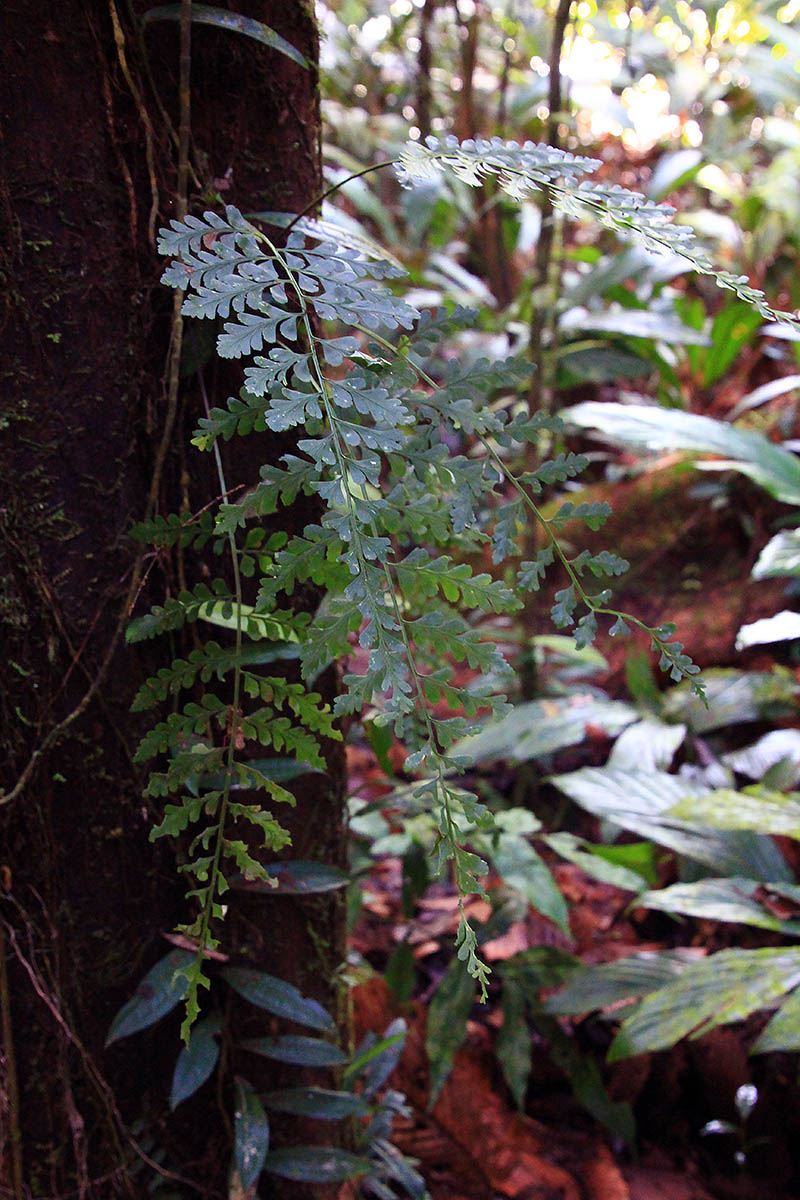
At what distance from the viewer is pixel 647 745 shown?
2.06 metres

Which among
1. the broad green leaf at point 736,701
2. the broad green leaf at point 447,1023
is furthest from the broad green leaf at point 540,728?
the broad green leaf at point 447,1023

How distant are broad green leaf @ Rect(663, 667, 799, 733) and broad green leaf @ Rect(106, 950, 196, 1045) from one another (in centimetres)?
163

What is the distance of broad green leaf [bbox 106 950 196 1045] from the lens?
934mm

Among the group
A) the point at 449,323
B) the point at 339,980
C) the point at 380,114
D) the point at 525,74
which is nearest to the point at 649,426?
the point at 449,323

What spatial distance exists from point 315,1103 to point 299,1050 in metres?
0.08

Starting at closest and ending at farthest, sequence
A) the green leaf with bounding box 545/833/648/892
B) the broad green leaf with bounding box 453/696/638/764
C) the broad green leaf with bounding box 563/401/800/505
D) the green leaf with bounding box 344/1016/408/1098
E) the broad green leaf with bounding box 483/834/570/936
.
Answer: the green leaf with bounding box 344/1016/408/1098 < the broad green leaf with bounding box 483/834/570/936 < the green leaf with bounding box 545/833/648/892 < the broad green leaf with bounding box 453/696/638/764 < the broad green leaf with bounding box 563/401/800/505

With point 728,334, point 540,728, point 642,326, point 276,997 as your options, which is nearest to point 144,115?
point 276,997

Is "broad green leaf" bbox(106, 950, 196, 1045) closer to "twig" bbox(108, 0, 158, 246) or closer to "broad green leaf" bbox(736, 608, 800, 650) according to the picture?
"twig" bbox(108, 0, 158, 246)

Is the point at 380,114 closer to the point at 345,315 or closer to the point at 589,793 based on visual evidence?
the point at 589,793

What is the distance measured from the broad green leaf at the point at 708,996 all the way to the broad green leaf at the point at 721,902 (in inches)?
2.3

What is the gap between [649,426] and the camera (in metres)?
2.14

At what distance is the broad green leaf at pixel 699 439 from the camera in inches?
83.4

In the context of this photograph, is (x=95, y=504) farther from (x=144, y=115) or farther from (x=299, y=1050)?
(x=299, y=1050)

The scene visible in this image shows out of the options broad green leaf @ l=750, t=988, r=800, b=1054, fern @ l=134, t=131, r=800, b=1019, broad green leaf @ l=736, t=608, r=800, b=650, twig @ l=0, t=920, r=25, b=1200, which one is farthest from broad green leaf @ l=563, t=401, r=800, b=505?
twig @ l=0, t=920, r=25, b=1200
